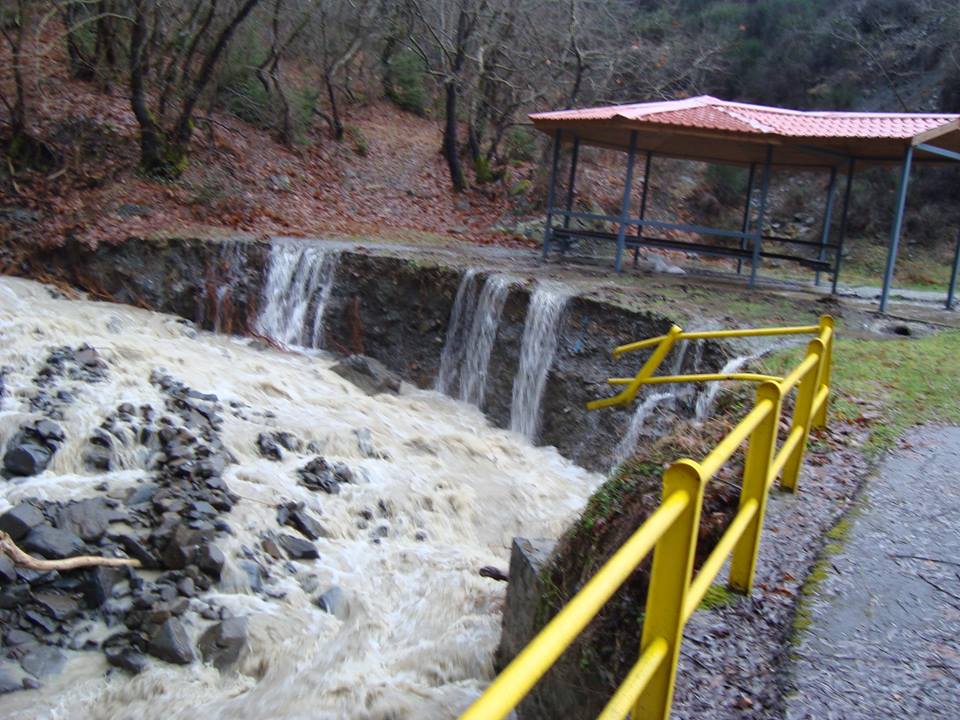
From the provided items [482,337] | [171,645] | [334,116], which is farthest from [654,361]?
[334,116]

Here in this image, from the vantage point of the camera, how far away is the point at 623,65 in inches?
923

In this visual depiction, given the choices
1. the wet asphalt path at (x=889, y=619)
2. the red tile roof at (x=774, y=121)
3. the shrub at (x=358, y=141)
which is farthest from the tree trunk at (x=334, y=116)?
the wet asphalt path at (x=889, y=619)

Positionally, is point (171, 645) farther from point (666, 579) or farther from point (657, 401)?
point (657, 401)

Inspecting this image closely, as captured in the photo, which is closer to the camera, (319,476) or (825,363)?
(825,363)

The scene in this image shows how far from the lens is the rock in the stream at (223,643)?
5.65 m

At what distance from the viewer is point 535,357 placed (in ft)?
37.8

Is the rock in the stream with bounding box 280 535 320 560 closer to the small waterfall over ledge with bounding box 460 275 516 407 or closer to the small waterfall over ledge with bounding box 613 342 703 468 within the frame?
the small waterfall over ledge with bounding box 613 342 703 468

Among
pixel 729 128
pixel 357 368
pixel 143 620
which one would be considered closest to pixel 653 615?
pixel 143 620

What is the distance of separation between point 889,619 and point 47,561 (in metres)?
5.25

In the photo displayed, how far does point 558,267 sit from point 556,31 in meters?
9.82

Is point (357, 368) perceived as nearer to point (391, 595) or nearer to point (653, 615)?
point (391, 595)

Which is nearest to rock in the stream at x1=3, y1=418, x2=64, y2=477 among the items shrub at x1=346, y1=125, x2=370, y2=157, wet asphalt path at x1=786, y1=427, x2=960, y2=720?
wet asphalt path at x1=786, y1=427, x2=960, y2=720

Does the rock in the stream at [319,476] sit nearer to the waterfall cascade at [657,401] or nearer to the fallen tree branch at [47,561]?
the fallen tree branch at [47,561]

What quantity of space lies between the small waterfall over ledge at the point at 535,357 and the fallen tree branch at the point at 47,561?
603 centimetres
